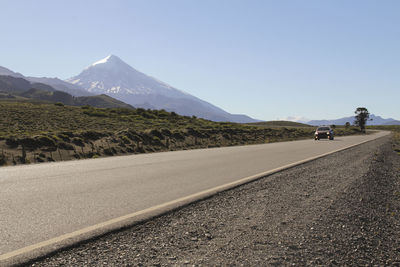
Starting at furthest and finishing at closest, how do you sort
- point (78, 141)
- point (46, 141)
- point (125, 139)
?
point (125, 139) → point (78, 141) → point (46, 141)

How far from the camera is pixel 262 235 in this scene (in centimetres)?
404

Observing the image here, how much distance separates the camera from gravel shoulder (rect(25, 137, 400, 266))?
3.32 meters

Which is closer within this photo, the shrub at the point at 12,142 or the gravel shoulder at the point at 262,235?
the gravel shoulder at the point at 262,235

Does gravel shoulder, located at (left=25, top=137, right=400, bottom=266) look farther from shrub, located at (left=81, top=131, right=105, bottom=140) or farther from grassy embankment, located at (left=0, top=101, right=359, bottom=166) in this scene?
shrub, located at (left=81, top=131, right=105, bottom=140)

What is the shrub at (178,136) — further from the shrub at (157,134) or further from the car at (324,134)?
the car at (324,134)

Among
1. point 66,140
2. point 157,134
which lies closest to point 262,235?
point 66,140

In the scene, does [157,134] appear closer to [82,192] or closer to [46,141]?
[46,141]

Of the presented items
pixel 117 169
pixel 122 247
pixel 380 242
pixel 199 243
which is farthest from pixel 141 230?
pixel 117 169

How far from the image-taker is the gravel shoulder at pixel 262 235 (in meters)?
3.32

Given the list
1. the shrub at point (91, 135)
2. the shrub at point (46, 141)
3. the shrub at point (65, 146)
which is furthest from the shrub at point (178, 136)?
the shrub at point (46, 141)

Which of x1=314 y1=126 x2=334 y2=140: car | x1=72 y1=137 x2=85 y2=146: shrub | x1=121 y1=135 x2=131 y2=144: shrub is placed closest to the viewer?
x1=72 y1=137 x2=85 y2=146: shrub

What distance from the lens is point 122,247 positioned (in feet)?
11.8

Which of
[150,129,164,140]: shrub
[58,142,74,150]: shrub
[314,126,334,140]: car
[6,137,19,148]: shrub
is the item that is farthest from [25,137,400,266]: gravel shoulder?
[314,126,334,140]: car

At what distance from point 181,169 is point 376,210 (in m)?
5.72
